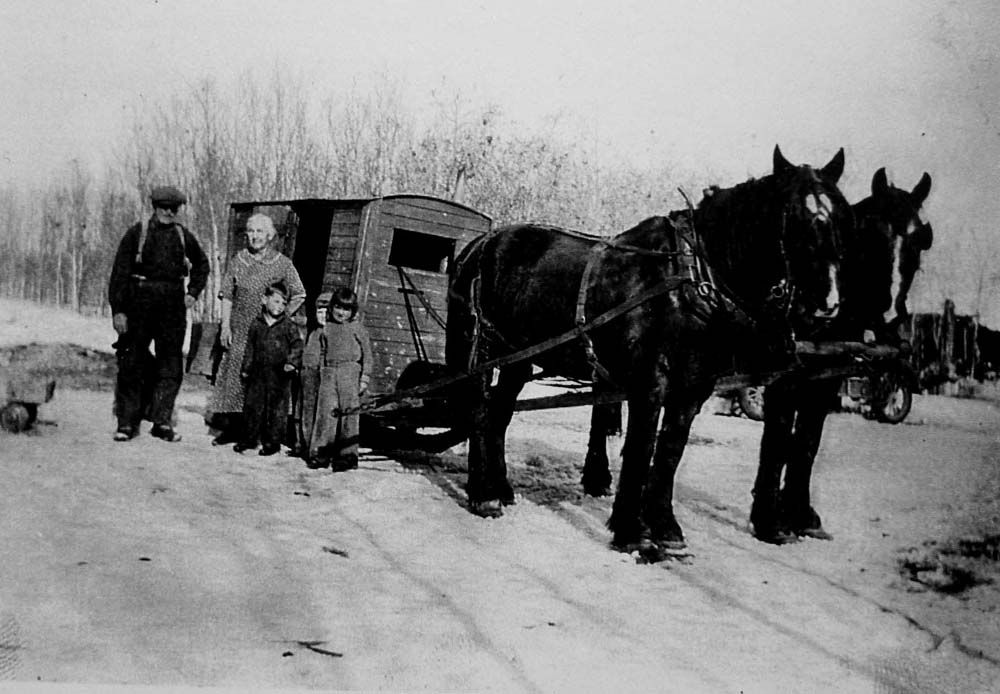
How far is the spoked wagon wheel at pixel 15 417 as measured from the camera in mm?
3088

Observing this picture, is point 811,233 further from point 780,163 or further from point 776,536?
point 776,536

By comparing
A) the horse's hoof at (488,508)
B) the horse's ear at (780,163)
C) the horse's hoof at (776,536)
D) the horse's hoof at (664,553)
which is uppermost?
the horse's ear at (780,163)

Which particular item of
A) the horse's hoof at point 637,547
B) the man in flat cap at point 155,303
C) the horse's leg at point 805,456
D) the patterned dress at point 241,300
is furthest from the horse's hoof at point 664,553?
the patterned dress at point 241,300

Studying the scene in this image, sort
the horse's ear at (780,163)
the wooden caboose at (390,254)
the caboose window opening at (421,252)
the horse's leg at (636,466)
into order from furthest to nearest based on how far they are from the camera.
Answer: the caboose window opening at (421,252)
the wooden caboose at (390,254)
the horse's leg at (636,466)
the horse's ear at (780,163)

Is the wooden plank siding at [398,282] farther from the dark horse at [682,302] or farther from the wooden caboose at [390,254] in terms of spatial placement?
the dark horse at [682,302]

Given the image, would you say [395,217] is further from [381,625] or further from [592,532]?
[381,625]

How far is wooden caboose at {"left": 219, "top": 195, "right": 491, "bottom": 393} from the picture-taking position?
4.11 m

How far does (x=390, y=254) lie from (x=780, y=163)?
2328mm

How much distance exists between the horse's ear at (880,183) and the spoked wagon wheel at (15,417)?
136 inches

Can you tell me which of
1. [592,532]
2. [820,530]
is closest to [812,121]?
[820,530]

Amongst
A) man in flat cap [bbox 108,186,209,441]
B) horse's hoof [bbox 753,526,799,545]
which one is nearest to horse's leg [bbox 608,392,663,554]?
horse's hoof [bbox 753,526,799,545]

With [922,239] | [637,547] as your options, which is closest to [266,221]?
[637,547]

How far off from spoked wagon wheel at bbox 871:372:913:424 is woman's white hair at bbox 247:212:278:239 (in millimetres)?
2950

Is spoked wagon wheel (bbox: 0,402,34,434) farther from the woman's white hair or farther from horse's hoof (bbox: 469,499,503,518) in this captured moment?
horse's hoof (bbox: 469,499,503,518)
